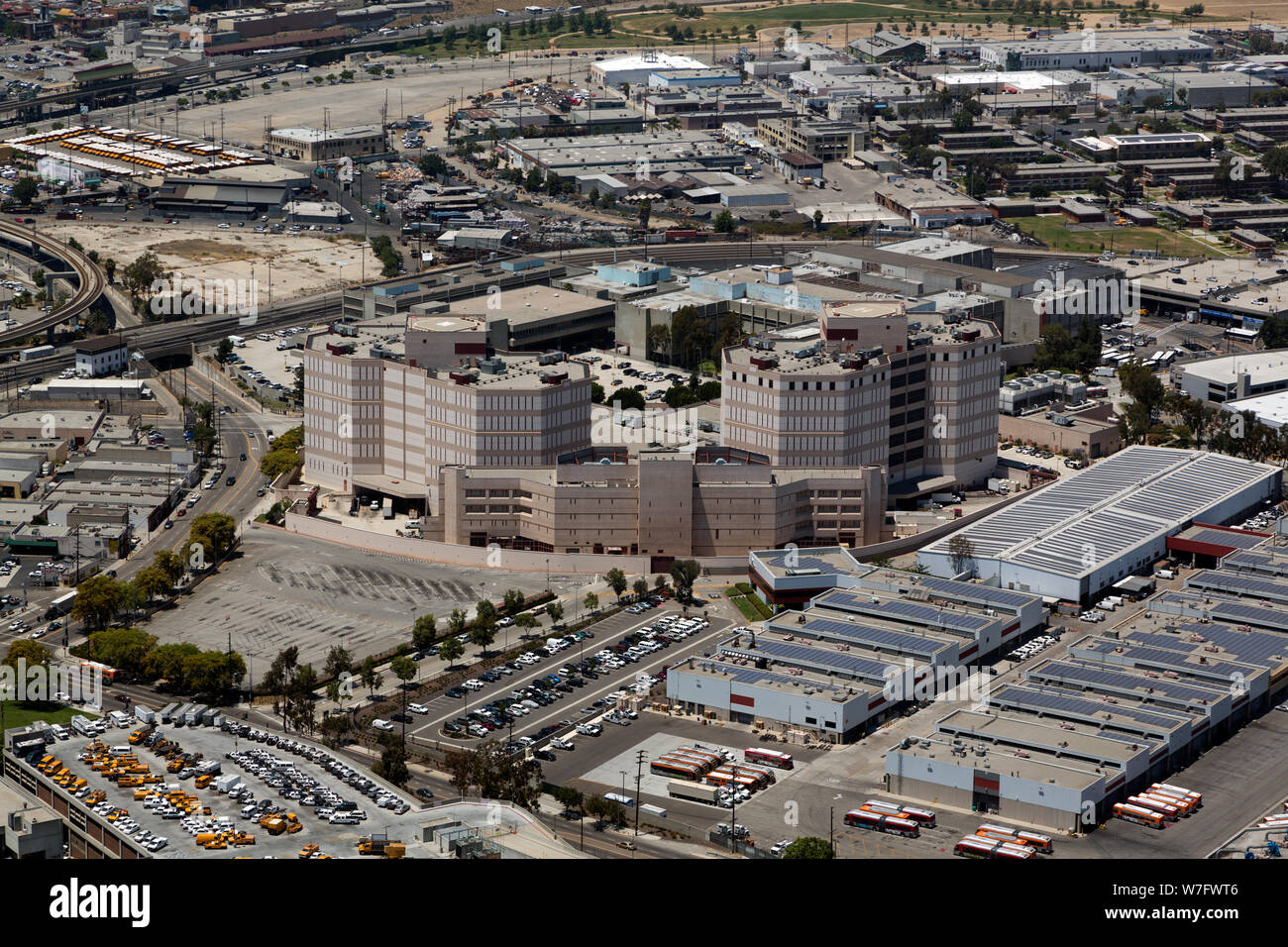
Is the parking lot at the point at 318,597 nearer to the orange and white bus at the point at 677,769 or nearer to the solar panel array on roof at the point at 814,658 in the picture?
the solar panel array on roof at the point at 814,658

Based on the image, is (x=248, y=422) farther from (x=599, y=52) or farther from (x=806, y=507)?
(x=599, y=52)

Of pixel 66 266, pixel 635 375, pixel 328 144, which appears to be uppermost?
pixel 328 144

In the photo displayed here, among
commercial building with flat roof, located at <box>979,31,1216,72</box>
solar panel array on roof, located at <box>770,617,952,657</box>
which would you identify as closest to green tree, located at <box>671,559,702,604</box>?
solar panel array on roof, located at <box>770,617,952,657</box>

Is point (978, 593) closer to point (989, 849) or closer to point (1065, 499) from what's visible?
point (1065, 499)

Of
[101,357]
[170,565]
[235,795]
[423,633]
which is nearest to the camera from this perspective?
[235,795]

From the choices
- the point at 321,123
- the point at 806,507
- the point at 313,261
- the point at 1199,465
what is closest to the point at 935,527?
the point at 806,507

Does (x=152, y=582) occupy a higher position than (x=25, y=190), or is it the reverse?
(x=25, y=190)

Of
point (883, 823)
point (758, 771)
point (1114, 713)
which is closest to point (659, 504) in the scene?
point (758, 771)

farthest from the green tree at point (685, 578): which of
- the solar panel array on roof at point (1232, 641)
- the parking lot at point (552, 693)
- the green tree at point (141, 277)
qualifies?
the green tree at point (141, 277)
